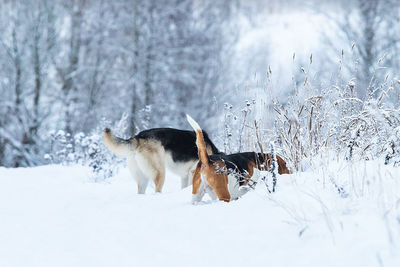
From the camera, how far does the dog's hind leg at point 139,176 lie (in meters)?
5.96

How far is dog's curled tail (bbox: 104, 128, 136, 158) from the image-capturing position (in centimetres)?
576

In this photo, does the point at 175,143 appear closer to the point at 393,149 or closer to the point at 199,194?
the point at 199,194

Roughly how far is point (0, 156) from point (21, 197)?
1174cm

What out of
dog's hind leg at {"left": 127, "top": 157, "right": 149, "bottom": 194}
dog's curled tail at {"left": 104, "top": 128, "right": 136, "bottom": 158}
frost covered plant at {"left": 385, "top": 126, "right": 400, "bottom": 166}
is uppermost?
frost covered plant at {"left": 385, "top": 126, "right": 400, "bottom": 166}

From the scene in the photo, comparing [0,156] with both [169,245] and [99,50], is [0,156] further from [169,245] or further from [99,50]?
[169,245]

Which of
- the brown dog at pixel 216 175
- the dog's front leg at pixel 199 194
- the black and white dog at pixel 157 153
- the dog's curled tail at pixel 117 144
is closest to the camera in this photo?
the brown dog at pixel 216 175

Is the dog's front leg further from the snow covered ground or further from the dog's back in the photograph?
the dog's back

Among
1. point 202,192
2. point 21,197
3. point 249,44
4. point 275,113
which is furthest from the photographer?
point 249,44

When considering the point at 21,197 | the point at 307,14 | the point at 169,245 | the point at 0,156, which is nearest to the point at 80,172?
the point at 21,197

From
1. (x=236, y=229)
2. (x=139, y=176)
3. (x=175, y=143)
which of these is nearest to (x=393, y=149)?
(x=236, y=229)

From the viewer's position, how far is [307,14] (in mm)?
18031

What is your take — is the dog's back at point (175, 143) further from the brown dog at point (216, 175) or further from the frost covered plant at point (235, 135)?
the brown dog at point (216, 175)

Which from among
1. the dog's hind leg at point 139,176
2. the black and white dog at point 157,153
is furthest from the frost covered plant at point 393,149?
the dog's hind leg at point 139,176

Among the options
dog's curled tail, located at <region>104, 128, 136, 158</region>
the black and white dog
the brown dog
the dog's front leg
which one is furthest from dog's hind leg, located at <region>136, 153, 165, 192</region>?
the dog's front leg
